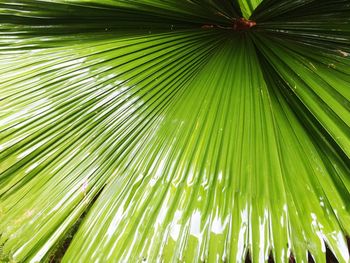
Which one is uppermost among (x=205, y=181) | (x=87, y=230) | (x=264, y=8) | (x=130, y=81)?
(x=264, y=8)

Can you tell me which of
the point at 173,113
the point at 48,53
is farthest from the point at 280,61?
the point at 48,53

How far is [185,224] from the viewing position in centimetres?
74

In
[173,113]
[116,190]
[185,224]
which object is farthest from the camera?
[173,113]

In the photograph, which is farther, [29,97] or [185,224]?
[29,97]

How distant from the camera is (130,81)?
102 cm

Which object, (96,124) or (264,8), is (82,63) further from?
(264,8)

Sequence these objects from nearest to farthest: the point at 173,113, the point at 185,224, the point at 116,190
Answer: the point at 185,224
the point at 116,190
the point at 173,113

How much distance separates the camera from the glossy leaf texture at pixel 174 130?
743 millimetres

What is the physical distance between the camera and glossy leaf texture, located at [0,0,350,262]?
2.44 ft

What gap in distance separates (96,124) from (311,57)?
665 millimetres

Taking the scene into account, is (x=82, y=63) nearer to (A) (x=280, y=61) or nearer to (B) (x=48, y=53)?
(B) (x=48, y=53)

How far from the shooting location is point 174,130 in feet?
2.99

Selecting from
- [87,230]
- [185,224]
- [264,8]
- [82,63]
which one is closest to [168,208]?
[185,224]

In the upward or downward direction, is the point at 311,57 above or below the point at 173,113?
above
